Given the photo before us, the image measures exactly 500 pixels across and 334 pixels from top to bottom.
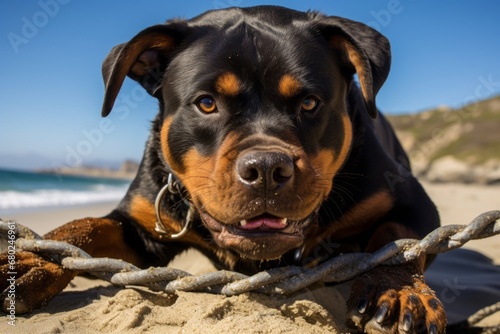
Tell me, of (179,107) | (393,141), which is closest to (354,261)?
(179,107)

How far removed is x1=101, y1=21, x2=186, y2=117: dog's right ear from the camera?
274cm

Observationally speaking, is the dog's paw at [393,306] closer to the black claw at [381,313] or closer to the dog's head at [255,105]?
the black claw at [381,313]

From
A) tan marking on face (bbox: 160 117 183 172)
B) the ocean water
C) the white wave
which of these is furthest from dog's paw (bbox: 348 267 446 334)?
the white wave

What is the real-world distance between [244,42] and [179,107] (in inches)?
19.8

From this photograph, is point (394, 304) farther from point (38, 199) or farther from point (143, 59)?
point (38, 199)

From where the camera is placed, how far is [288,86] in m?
2.62

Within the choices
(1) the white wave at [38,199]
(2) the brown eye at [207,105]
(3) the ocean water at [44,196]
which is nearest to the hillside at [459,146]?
(3) the ocean water at [44,196]

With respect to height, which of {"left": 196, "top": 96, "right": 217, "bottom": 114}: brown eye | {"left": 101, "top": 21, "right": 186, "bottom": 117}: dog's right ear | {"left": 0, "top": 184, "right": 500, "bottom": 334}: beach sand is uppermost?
{"left": 101, "top": 21, "right": 186, "bottom": 117}: dog's right ear

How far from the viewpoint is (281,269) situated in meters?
2.03

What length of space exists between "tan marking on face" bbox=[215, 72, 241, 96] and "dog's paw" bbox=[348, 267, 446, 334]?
1.10 m

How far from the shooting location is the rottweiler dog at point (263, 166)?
215 centimetres

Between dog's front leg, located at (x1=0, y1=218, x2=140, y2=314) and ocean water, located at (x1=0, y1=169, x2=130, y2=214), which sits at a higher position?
dog's front leg, located at (x1=0, y1=218, x2=140, y2=314)

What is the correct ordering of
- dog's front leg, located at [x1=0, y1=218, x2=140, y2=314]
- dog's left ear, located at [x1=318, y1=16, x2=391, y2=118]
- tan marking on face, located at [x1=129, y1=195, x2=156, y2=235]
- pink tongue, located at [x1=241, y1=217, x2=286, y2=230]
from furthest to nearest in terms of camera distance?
tan marking on face, located at [x1=129, y1=195, x2=156, y2=235] < dog's left ear, located at [x1=318, y1=16, x2=391, y2=118] < pink tongue, located at [x1=241, y1=217, x2=286, y2=230] < dog's front leg, located at [x1=0, y1=218, x2=140, y2=314]

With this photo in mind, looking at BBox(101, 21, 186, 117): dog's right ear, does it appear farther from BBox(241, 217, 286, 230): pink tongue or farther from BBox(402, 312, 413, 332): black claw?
BBox(402, 312, 413, 332): black claw
